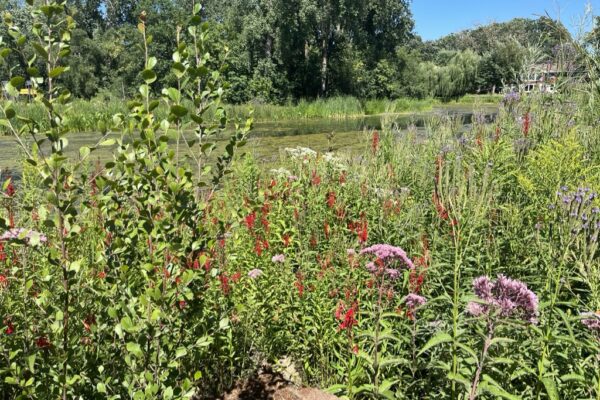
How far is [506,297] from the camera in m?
1.64

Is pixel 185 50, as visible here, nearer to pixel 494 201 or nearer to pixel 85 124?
pixel 494 201

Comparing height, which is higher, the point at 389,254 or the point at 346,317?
the point at 389,254

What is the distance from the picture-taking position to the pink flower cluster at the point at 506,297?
5.33 ft

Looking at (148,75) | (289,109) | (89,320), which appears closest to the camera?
(148,75)

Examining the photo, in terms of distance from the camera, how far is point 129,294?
165 cm

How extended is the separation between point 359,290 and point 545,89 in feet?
15.6

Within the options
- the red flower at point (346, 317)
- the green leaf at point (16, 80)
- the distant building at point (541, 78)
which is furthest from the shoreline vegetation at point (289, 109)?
the green leaf at point (16, 80)

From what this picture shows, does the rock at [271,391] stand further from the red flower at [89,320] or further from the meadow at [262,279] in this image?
the red flower at [89,320]

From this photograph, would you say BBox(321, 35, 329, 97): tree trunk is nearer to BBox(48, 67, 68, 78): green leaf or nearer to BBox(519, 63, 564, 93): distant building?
BBox(519, 63, 564, 93): distant building

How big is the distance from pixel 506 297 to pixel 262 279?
162 cm

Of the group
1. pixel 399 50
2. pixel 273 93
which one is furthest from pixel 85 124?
pixel 399 50

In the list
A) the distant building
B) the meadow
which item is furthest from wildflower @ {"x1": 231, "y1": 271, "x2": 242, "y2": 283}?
the distant building

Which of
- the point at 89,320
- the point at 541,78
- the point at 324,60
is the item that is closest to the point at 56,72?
the point at 89,320

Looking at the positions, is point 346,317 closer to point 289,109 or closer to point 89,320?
point 89,320
